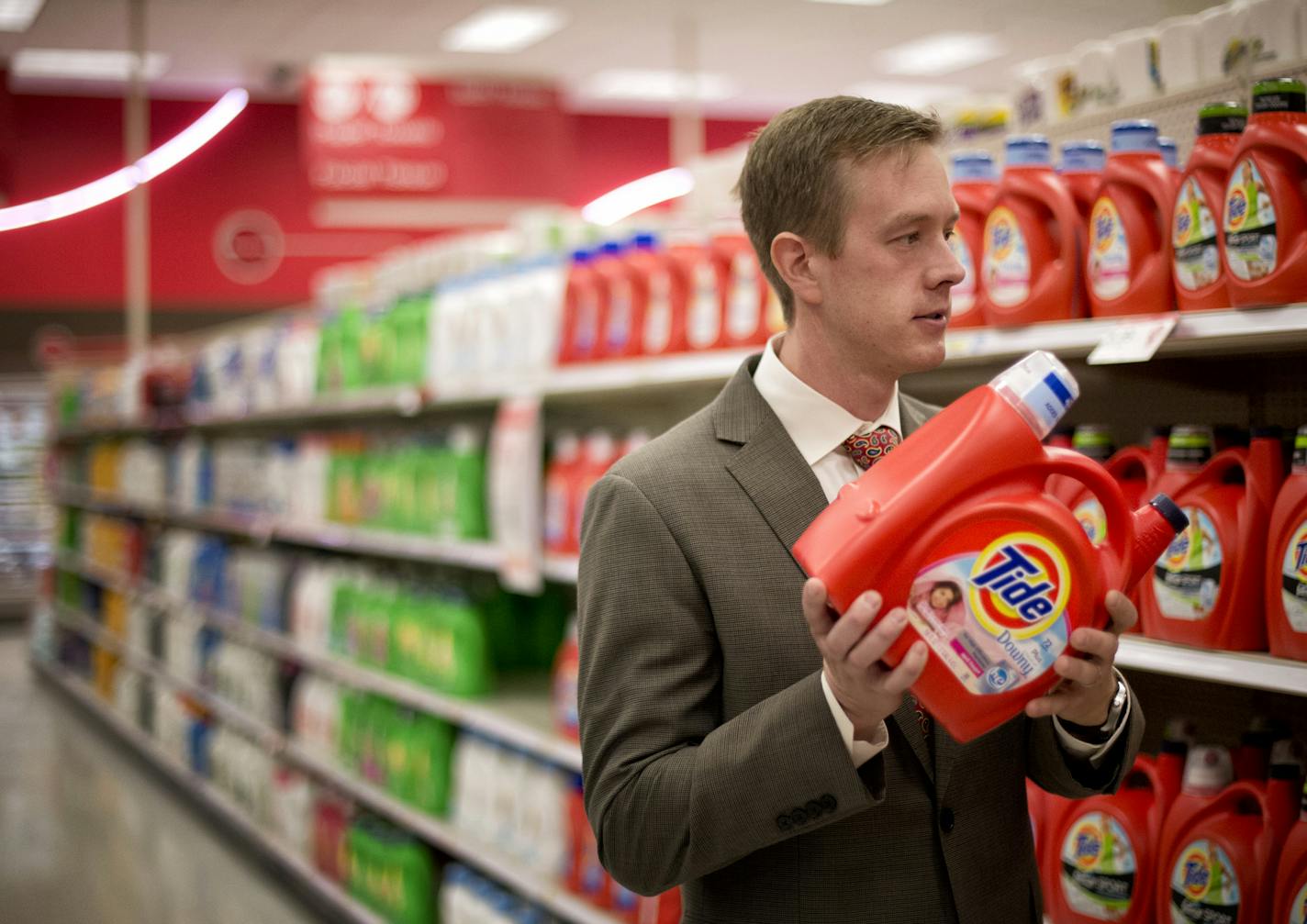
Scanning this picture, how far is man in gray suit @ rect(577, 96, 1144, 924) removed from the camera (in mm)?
1415

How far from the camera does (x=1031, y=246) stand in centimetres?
198

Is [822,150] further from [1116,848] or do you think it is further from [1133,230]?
[1116,848]

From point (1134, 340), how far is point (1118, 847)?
758 mm

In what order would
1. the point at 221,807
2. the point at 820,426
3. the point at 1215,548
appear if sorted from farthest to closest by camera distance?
1. the point at 221,807
2. the point at 1215,548
3. the point at 820,426

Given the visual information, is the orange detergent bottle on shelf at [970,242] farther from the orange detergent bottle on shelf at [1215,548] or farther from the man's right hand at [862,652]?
the man's right hand at [862,652]

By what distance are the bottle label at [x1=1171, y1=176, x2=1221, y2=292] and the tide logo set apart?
2.23ft

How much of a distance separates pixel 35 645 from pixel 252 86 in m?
4.88

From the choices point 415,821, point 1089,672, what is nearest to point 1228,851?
point 1089,672

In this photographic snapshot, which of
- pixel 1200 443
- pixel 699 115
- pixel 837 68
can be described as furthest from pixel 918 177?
pixel 699 115

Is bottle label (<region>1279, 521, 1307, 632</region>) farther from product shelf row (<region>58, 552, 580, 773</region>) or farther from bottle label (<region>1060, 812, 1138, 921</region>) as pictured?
product shelf row (<region>58, 552, 580, 773</region>)

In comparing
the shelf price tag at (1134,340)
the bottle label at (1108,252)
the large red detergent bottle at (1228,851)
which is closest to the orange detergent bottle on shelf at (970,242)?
the bottle label at (1108,252)

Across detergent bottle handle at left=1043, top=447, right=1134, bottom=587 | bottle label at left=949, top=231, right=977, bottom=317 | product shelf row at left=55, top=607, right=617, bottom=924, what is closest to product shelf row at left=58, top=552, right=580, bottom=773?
product shelf row at left=55, top=607, right=617, bottom=924

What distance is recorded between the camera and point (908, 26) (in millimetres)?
9031

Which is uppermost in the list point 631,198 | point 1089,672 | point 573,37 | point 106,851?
point 573,37
